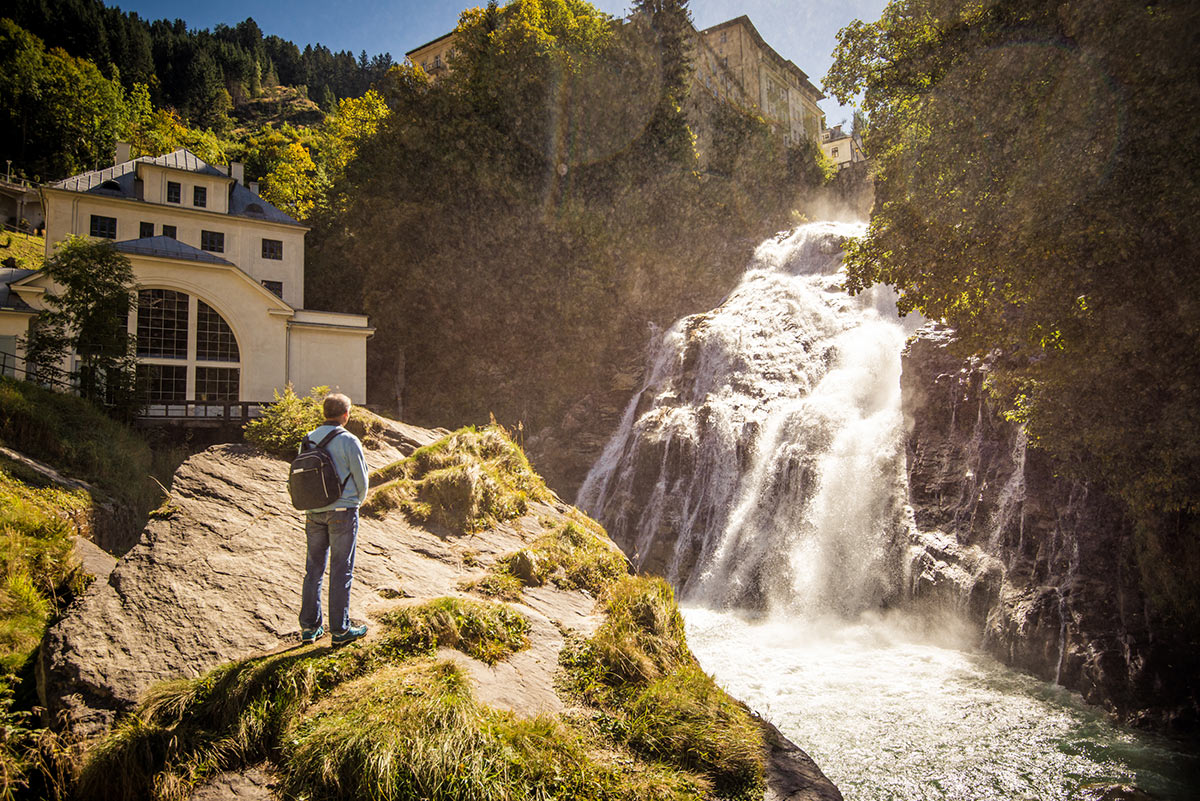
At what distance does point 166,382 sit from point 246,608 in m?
23.0

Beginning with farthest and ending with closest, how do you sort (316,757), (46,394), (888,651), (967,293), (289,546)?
(46,394) < (888,651) < (967,293) < (289,546) < (316,757)

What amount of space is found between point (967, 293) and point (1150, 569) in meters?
5.23

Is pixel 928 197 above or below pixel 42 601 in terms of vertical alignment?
above

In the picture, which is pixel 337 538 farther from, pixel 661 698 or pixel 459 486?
pixel 459 486

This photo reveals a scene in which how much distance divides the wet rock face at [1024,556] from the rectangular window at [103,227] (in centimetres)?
3229

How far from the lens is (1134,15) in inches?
332

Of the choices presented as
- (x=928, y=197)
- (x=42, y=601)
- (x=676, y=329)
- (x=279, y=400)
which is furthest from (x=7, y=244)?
(x=928, y=197)

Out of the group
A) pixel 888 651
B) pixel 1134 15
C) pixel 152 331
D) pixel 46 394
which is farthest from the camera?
pixel 152 331

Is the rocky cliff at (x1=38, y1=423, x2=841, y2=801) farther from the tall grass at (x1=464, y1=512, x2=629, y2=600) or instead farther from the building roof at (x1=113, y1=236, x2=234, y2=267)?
the building roof at (x1=113, y1=236, x2=234, y2=267)

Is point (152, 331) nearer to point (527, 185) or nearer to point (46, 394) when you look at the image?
point (46, 394)

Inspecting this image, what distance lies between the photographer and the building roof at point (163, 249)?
75.2ft

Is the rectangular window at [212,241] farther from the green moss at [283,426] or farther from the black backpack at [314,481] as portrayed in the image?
the black backpack at [314,481]

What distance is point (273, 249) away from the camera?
32125 mm

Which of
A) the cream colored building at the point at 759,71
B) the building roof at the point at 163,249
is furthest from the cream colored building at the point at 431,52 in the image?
the building roof at the point at 163,249
